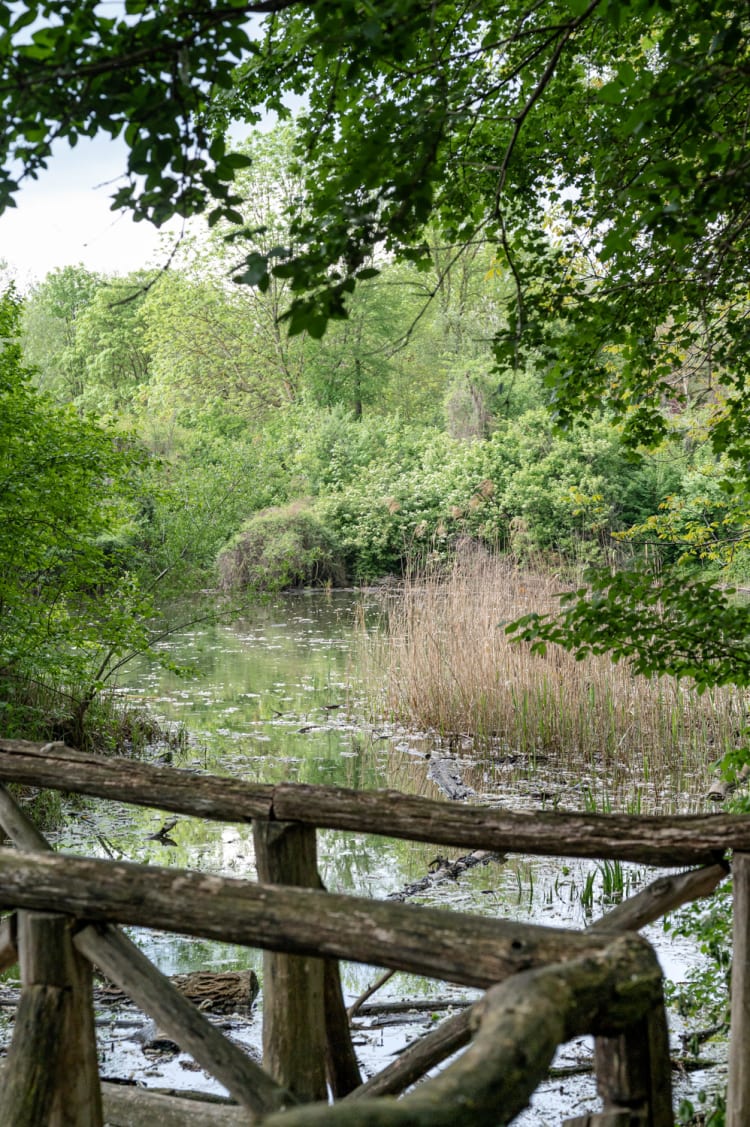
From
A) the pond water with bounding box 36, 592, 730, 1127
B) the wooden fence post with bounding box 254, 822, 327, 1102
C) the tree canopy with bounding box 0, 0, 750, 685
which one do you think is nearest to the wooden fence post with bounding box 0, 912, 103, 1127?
the wooden fence post with bounding box 254, 822, 327, 1102

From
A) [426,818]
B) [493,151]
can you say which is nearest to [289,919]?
[426,818]

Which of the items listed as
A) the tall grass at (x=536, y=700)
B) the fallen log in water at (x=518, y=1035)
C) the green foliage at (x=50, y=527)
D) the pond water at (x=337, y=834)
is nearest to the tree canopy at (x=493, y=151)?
the fallen log in water at (x=518, y=1035)

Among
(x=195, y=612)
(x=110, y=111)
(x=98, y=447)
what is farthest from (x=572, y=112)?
(x=195, y=612)

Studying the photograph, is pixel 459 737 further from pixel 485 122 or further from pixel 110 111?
pixel 110 111

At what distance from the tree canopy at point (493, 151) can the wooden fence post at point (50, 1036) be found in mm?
1330

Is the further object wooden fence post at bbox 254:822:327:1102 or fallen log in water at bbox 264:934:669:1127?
wooden fence post at bbox 254:822:327:1102

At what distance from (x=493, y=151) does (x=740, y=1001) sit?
12.8 feet

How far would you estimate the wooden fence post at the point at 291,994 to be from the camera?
2568 mm

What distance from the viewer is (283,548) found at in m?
22.5

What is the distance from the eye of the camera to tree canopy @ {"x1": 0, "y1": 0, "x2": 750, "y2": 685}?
2396 mm

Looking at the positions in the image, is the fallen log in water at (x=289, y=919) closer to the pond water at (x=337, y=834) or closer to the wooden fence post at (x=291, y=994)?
the wooden fence post at (x=291, y=994)

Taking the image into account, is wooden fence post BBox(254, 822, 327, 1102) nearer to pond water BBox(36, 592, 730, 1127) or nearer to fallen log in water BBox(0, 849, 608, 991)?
fallen log in water BBox(0, 849, 608, 991)

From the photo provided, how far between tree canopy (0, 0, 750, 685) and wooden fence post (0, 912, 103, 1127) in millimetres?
1330

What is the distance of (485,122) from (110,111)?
2.97 m
